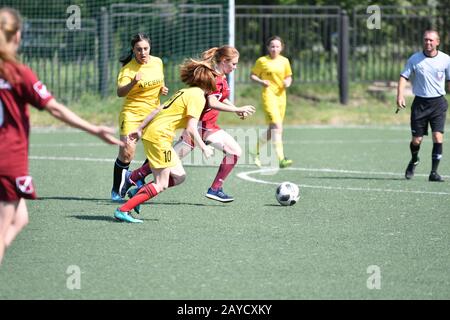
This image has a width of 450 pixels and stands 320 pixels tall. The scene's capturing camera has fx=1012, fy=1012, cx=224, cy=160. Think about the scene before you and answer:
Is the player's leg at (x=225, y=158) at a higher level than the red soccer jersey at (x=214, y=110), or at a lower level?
lower

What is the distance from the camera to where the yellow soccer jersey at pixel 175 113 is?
9758 mm

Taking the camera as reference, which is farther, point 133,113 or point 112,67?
point 112,67

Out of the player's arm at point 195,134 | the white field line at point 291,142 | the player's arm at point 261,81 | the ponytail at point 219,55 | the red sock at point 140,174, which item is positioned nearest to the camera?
the player's arm at point 195,134

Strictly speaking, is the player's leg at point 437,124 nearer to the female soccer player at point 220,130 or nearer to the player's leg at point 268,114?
the player's leg at point 268,114

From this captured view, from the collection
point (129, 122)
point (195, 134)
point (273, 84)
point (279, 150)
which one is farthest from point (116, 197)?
point (273, 84)

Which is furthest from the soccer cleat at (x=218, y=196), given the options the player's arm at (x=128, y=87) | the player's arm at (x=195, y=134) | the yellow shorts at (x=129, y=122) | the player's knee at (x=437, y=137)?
the player's knee at (x=437, y=137)

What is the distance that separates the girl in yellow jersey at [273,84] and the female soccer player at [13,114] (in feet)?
32.0

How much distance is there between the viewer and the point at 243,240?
899cm

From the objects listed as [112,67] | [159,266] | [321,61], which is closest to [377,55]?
[321,61]

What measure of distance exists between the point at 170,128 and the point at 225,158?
1.81 meters

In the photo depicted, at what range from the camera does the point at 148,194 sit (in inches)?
382

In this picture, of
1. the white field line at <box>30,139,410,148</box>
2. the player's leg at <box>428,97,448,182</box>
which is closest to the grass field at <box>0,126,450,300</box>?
the player's leg at <box>428,97,448,182</box>

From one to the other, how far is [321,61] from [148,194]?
1873 cm
